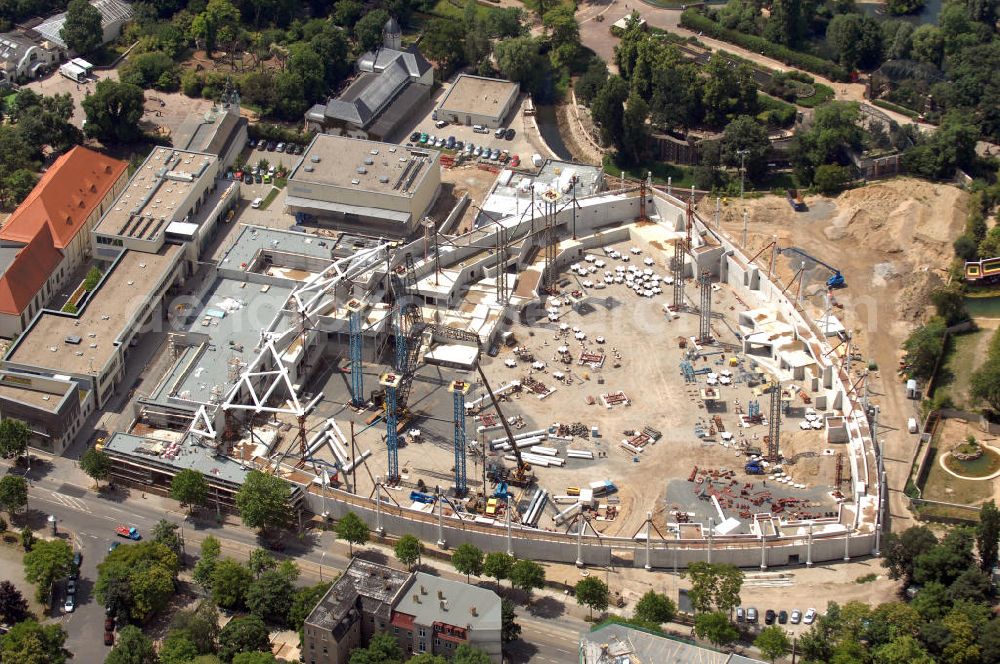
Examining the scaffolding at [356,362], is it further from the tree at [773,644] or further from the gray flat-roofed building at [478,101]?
the gray flat-roofed building at [478,101]

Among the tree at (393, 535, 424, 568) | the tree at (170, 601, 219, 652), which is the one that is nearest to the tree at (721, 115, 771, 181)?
the tree at (393, 535, 424, 568)

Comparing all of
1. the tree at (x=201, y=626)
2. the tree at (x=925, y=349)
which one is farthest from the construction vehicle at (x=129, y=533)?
the tree at (x=925, y=349)

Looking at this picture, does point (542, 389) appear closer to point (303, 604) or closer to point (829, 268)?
point (303, 604)

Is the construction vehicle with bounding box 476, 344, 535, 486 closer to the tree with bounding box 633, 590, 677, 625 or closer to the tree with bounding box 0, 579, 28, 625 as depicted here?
the tree with bounding box 633, 590, 677, 625

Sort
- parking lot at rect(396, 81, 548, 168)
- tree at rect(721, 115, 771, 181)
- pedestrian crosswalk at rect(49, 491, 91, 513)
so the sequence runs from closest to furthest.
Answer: pedestrian crosswalk at rect(49, 491, 91, 513), tree at rect(721, 115, 771, 181), parking lot at rect(396, 81, 548, 168)

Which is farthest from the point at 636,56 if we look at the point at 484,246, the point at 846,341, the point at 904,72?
the point at 846,341

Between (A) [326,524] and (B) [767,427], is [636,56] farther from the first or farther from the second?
(A) [326,524]
